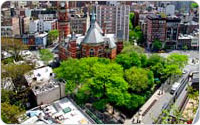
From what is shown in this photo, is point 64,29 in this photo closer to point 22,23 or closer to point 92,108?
point 22,23

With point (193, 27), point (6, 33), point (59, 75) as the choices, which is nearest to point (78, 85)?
point (59, 75)

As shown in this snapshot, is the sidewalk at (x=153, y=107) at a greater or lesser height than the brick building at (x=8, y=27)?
lesser

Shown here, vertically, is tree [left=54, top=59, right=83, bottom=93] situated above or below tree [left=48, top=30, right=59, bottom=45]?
below

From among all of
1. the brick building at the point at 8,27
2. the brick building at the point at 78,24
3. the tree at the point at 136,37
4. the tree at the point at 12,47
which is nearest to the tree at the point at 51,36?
the brick building at the point at 78,24

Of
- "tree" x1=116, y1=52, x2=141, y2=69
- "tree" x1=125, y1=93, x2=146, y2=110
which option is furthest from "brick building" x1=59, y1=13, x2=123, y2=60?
"tree" x1=125, y1=93, x2=146, y2=110

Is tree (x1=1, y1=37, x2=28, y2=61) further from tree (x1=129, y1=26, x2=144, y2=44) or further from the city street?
tree (x1=129, y1=26, x2=144, y2=44)

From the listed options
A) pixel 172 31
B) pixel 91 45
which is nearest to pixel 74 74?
pixel 91 45

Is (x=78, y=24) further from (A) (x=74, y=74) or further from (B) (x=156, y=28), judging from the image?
(A) (x=74, y=74)

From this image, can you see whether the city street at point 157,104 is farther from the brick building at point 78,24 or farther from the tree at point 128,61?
the brick building at point 78,24
